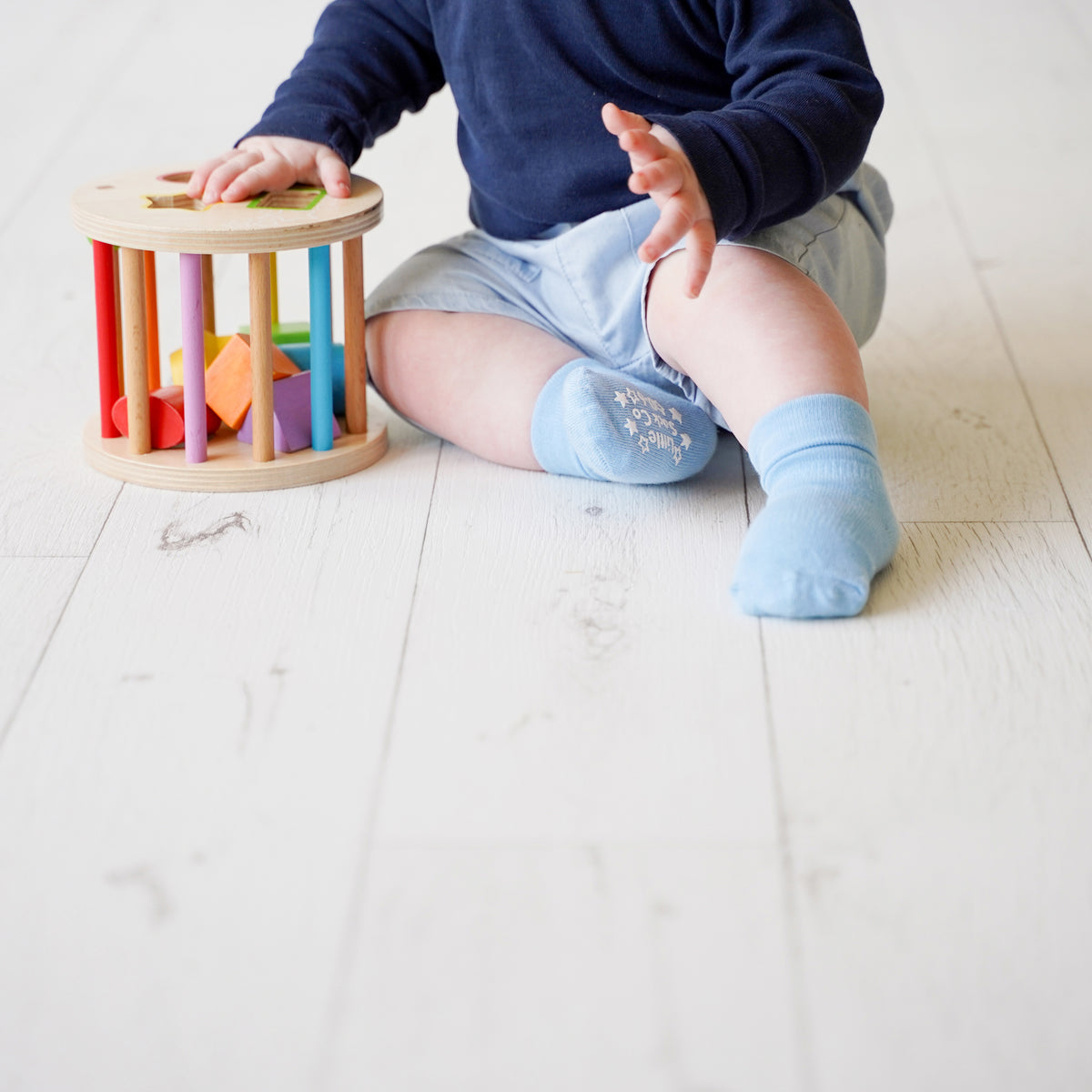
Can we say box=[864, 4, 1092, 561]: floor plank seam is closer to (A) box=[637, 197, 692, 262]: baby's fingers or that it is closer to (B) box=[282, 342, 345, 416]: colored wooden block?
(A) box=[637, 197, 692, 262]: baby's fingers

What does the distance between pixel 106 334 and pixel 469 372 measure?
0.79 feet

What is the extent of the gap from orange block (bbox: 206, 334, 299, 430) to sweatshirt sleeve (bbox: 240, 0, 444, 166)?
0.18 m

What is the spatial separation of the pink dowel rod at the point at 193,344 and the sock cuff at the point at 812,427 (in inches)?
13.8

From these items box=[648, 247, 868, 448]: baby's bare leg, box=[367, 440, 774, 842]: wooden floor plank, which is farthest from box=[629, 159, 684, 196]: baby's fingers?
box=[367, 440, 774, 842]: wooden floor plank

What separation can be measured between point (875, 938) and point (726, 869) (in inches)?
2.6

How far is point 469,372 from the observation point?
0.97 metres

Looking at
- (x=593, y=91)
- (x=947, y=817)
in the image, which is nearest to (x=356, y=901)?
(x=947, y=817)

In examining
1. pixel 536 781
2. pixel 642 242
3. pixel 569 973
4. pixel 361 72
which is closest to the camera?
pixel 569 973

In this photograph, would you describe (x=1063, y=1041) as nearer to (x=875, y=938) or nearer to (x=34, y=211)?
(x=875, y=938)

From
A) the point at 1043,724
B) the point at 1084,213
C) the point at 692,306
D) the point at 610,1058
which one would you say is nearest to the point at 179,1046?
the point at 610,1058

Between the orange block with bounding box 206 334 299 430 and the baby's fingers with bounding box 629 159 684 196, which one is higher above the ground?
the baby's fingers with bounding box 629 159 684 196

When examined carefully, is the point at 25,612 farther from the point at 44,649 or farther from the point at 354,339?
the point at 354,339

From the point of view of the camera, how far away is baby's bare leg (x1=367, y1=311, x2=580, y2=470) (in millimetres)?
947

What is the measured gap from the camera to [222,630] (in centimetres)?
75
